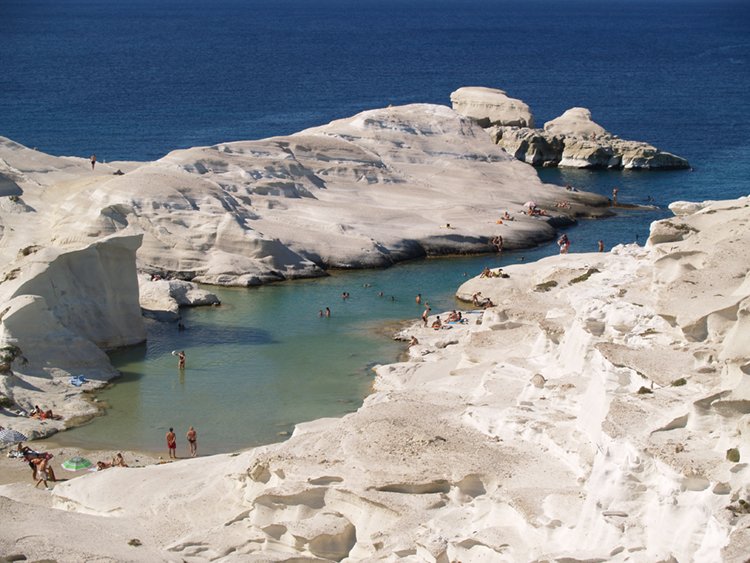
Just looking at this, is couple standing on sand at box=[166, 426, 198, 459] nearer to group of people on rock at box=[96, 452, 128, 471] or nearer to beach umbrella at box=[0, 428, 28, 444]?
group of people on rock at box=[96, 452, 128, 471]

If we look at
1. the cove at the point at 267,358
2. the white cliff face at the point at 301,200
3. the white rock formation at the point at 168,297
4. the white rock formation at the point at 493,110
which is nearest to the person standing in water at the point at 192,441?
the cove at the point at 267,358

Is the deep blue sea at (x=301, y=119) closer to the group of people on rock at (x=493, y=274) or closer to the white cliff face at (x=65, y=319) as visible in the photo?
the white cliff face at (x=65, y=319)

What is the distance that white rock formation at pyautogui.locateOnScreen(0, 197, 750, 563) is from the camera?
26.3 meters

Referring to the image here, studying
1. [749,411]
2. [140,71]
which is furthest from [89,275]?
[140,71]

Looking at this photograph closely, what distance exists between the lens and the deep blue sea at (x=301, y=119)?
4609 cm

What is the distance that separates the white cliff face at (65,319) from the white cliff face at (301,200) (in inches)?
263

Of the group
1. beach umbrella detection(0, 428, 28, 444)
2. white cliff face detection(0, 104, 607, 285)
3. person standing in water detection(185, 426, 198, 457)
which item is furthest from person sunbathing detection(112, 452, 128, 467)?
white cliff face detection(0, 104, 607, 285)

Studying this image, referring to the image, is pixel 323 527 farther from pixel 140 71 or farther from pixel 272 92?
pixel 140 71

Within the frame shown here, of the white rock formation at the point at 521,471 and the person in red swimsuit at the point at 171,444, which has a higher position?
the white rock formation at the point at 521,471

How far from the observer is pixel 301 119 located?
361 feet

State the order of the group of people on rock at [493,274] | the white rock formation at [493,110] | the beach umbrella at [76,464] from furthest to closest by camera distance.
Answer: the white rock formation at [493,110] → the group of people on rock at [493,274] → the beach umbrella at [76,464]

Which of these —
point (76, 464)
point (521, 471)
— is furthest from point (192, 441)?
point (521, 471)

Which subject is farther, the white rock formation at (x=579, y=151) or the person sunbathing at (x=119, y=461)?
the white rock formation at (x=579, y=151)

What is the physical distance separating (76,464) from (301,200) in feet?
105
